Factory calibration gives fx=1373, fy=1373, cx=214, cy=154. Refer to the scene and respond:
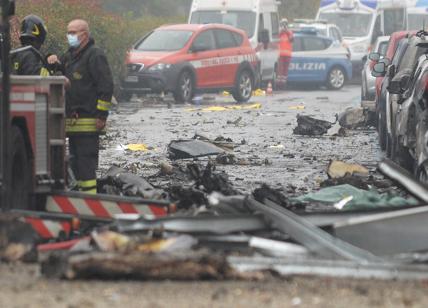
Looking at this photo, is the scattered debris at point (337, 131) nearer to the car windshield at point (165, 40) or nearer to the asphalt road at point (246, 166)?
the asphalt road at point (246, 166)

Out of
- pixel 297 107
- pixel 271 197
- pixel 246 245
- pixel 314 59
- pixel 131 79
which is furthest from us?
pixel 314 59

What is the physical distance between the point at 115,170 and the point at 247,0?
24.2 meters

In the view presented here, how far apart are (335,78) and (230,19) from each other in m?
4.17

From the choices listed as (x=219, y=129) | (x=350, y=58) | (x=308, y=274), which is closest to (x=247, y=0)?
(x=350, y=58)

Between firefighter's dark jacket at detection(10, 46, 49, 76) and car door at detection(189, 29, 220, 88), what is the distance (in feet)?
63.3

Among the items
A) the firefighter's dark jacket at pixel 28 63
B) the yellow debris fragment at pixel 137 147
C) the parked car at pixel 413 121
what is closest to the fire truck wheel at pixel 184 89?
the yellow debris fragment at pixel 137 147

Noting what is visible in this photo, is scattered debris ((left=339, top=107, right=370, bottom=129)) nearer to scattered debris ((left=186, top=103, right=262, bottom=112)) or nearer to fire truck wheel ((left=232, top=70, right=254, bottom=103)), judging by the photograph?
scattered debris ((left=186, top=103, right=262, bottom=112))

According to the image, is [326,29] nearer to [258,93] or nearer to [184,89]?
[258,93]

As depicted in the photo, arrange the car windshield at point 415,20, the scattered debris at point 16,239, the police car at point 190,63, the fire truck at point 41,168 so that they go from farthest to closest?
the car windshield at point 415,20 → the police car at point 190,63 → the fire truck at point 41,168 → the scattered debris at point 16,239

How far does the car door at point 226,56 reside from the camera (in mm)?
32312

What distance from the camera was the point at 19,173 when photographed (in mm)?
10039

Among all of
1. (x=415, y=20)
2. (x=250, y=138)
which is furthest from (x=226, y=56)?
(x=415, y=20)

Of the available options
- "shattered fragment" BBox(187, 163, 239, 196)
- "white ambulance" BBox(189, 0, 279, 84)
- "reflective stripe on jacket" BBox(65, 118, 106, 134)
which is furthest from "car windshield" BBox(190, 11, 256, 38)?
"reflective stripe on jacket" BBox(65, 118, 106, 134)

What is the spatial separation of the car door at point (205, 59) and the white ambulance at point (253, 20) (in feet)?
14.4
